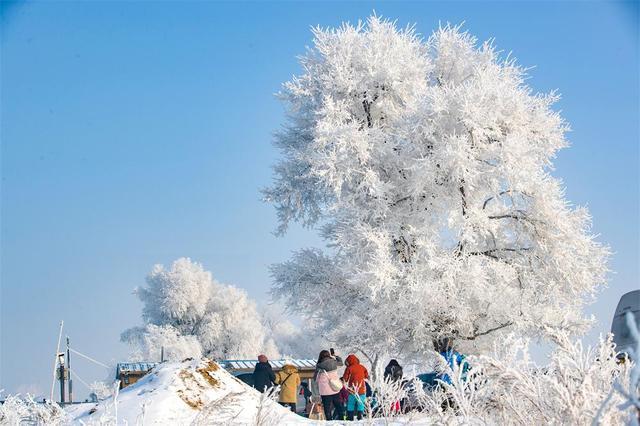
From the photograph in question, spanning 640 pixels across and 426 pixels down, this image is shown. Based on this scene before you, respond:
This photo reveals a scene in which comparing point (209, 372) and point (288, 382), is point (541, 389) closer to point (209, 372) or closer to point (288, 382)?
point (209, 372)

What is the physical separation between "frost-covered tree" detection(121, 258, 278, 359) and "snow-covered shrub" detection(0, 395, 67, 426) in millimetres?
36697

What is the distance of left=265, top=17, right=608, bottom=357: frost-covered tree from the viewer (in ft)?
57.9

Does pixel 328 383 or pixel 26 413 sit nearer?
pixel 26 413

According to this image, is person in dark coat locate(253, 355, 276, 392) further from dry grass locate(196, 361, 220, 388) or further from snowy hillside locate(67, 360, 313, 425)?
dry grass locate(196, 361, 220, 388)

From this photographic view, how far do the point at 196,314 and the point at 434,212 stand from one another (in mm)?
29390

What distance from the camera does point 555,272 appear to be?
18.4 metres

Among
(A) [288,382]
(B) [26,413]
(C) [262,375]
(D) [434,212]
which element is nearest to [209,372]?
(B) [26,413]

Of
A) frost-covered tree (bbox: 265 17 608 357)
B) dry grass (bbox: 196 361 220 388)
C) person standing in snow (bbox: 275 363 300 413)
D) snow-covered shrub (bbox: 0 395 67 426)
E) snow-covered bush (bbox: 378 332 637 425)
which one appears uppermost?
frost-covered tree (bbox: 265 17 608 357)

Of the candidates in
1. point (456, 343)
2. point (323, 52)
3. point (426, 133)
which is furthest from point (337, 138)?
point (456, 343)

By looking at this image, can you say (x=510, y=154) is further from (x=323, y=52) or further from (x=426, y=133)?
(x=323, y=52)

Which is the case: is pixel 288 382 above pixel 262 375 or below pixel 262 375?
below

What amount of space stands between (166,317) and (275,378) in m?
32.9

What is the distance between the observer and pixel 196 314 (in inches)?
1780

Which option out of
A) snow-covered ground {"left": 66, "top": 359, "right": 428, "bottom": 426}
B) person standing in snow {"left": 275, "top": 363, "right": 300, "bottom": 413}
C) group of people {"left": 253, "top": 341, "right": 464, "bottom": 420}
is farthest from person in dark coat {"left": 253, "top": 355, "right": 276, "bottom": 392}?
snow-covered ground {"left": 66, "top": 359, "right": 428, "bottom": 426}
